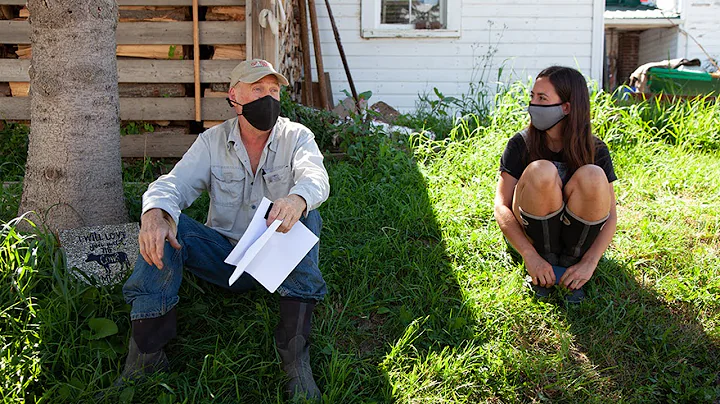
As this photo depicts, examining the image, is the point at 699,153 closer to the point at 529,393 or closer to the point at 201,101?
the point at 529,393

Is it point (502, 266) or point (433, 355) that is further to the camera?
point (502, 266)

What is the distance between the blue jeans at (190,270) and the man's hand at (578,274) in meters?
1.35

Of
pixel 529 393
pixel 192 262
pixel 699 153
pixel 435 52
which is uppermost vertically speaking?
pixel 435 52

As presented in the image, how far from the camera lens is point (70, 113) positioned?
137 inches

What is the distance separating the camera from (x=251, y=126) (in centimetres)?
309

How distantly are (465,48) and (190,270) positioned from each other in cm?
588

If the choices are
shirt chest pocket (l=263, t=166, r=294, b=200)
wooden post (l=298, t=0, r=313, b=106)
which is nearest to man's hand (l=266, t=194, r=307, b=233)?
shirt chest pocket (l=263, t=166, r=294, b=200)

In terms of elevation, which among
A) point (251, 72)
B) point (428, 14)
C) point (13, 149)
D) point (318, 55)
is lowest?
point (13, 149)

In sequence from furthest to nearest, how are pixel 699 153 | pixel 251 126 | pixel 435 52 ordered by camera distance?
pixel 435 52, pixel 699 153, pixel 251 126

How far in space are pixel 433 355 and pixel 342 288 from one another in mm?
707

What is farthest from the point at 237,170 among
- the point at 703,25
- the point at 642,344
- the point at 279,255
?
the point at 703,25

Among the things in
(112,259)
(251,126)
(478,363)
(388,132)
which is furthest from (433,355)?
(388,132)

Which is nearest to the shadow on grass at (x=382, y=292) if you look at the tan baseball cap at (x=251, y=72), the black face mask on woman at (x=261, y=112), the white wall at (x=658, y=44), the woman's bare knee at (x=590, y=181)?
the woman's bare knee at (x=590, y=181)

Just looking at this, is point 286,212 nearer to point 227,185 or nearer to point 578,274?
point 227,185
